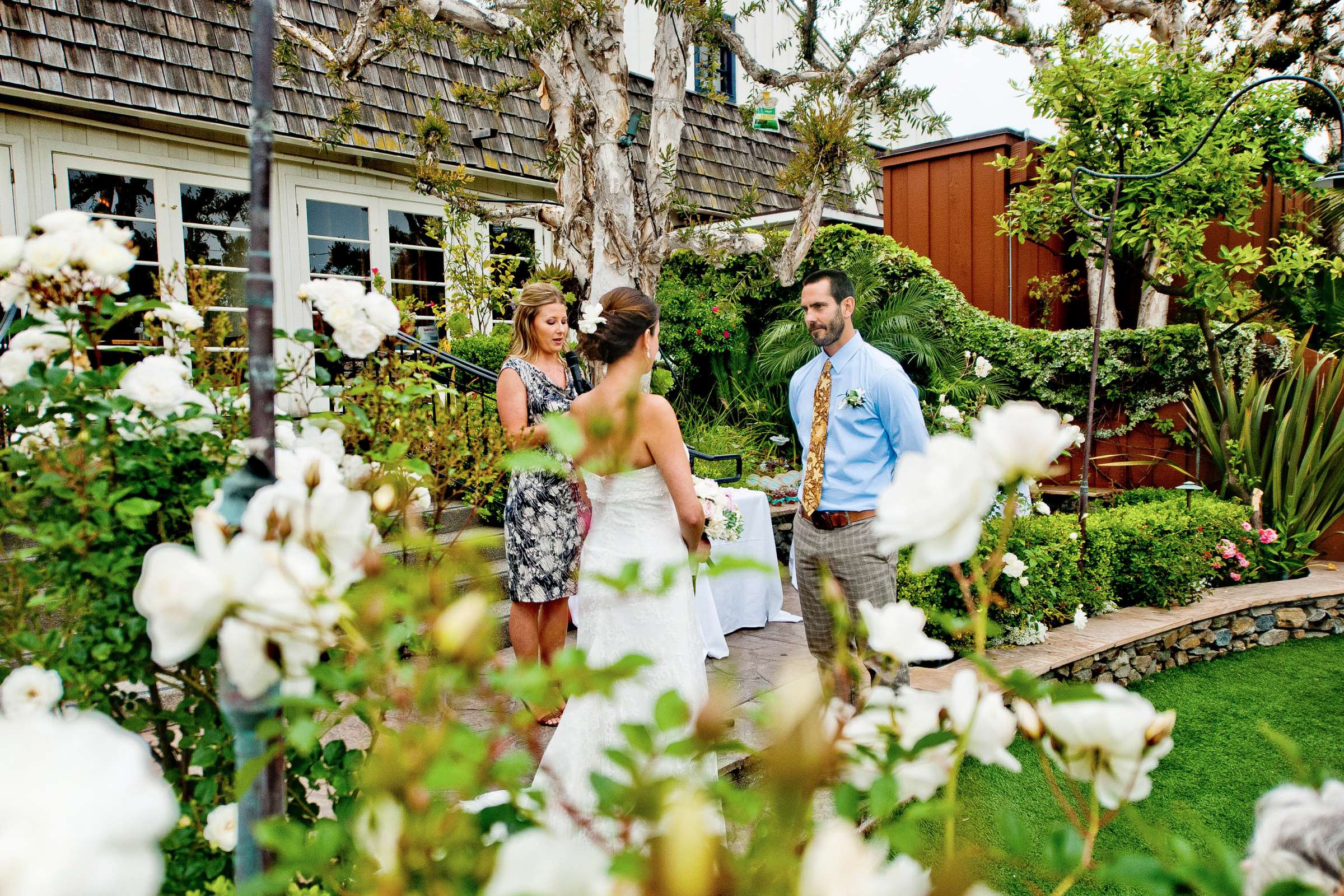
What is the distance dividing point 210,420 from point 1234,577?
6.81m

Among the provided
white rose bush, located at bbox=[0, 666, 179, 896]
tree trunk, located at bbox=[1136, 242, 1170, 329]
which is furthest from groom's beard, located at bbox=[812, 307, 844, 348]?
tree trunk, located at bbox=[1136, 242, 1170, 329]

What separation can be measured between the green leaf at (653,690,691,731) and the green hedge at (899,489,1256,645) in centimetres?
424

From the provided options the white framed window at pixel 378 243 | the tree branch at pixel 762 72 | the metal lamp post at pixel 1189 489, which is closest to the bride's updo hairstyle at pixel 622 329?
the tree branch at pixel 762 72

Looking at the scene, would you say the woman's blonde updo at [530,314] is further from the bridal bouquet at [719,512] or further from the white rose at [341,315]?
the white rose at [341,315]

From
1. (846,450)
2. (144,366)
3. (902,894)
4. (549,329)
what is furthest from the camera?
(549,329)

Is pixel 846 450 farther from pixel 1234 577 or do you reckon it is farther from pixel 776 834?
pixel 1234 577

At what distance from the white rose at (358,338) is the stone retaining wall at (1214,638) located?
14.0ft

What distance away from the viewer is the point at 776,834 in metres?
0.57

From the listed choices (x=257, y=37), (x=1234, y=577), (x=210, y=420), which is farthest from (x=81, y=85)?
(x=1234, y=577)

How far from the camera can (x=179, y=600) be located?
594 mm

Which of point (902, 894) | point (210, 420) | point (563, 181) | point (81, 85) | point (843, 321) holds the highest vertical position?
point (81, 85)

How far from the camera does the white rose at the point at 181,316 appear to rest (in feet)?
5.59

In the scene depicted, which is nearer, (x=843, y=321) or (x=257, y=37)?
(x=257, y=37)

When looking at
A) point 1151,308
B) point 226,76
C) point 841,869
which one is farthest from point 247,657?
point 1151,308
